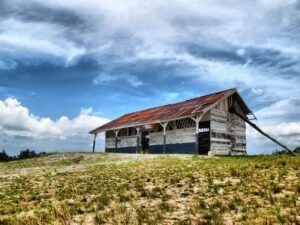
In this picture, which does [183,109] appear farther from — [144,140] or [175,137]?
[144,140]

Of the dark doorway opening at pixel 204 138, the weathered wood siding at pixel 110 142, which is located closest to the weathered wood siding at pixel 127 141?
the weathered wood siding at pixel 110 142

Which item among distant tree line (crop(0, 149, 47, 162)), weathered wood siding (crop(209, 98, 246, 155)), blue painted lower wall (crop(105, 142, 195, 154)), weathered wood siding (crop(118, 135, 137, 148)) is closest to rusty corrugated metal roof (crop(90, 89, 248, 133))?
weathered wood siding (crop(209, 98, 246, 155))

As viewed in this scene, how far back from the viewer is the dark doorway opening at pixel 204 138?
31.2 metres

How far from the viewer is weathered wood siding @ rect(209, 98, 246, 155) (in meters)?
30.8

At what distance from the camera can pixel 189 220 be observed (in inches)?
243

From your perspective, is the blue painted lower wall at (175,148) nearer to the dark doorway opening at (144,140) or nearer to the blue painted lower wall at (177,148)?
the blue painted lower wall at (177,148)

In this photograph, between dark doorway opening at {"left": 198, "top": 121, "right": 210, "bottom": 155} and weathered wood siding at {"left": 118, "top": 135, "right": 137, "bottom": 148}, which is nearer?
dark doorway opening at {"left": 198, "top": 121, "right": 210, "bottom": 155}

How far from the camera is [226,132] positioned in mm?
32094

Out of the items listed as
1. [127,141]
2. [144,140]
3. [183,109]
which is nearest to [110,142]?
[127,141]

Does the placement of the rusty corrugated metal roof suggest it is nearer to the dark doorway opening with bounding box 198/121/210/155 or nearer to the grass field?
the dark doorway opening with bounding box 198/121/210/155

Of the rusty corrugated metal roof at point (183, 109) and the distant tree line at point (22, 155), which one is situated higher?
the rusty corrugated metal roof at point (183, 109)

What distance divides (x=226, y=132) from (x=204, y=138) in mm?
2155

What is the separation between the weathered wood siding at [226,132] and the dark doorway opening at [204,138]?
695 mm

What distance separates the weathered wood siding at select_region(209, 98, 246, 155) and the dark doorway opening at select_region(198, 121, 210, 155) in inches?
27.4
